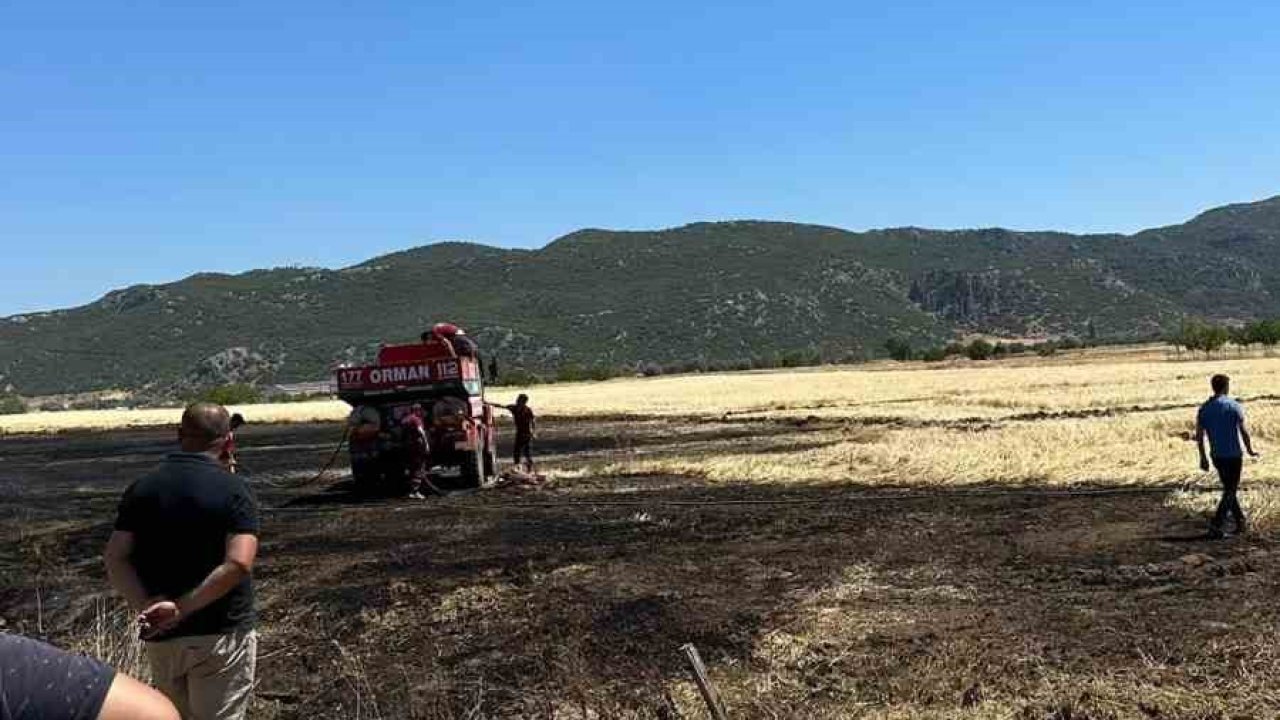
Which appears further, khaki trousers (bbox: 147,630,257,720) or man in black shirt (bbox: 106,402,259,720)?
khaki trousers (bbox: 147,630,257,720)

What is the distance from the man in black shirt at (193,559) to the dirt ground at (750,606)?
1428mm

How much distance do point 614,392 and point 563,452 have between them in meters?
37.3

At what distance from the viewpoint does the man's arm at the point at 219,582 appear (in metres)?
5.53

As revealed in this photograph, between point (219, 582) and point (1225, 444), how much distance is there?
11.3 meters

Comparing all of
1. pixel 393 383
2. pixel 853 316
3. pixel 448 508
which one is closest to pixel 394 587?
pixel 448 508

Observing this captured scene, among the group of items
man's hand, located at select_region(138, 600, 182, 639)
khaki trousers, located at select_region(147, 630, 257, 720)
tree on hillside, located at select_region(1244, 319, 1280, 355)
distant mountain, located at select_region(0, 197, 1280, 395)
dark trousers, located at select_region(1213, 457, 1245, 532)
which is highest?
distant mountain, located at select_region(0, 197, 1280, 395)

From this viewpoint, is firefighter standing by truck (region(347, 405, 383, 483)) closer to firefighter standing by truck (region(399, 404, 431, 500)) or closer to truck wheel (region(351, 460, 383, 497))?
truck wheel (region(351, 460, 383, 497))

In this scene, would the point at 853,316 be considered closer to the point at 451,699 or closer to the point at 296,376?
the point at 296,376

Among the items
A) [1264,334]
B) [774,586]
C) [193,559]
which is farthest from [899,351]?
[193,559]

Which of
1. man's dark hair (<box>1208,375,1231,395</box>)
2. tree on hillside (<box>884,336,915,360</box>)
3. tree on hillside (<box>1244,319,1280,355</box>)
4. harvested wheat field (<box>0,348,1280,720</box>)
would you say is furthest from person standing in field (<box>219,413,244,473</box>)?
tree on hillside (<box>884,336,915,360</box>)

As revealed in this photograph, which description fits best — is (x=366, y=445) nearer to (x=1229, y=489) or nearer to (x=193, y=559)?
(x=1229, y=489)

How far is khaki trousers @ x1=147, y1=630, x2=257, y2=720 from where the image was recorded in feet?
19.0

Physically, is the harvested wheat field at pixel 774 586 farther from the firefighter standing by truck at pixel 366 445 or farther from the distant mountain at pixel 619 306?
the distant mountain at pixel 619 306

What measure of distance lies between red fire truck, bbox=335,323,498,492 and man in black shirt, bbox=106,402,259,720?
53.6ft
